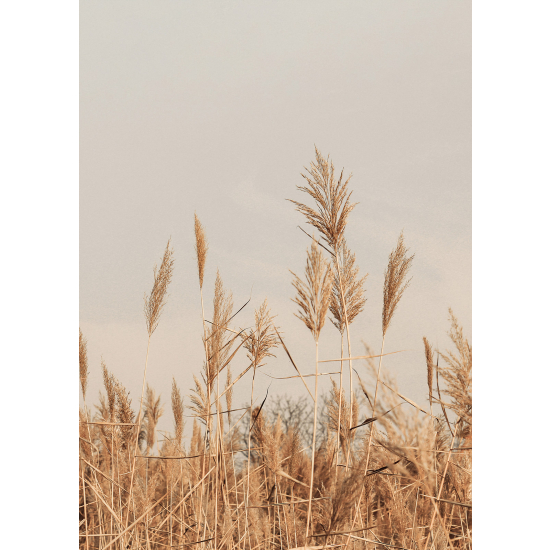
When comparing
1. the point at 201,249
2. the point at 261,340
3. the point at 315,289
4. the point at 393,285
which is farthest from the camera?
the point at 201,249

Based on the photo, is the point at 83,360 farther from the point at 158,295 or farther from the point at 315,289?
the point at 315,289

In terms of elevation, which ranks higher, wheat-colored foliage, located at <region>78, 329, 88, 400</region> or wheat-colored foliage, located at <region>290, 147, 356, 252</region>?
wheat-colored foliage, located at <region>290, 147, 356, 252</region>

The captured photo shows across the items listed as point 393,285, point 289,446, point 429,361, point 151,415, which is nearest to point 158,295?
point 151,415

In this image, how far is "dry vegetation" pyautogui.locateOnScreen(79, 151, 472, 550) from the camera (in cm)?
155

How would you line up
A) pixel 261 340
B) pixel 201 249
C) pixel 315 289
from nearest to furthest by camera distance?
pixel 315 289, pixel 261 340, pixel 201 249

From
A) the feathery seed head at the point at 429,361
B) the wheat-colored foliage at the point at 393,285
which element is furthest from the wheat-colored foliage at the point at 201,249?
the feathery seed head at the point at 429,361

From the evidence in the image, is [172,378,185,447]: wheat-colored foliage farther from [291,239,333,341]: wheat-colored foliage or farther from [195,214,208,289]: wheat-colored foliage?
[291,239,333,341]: wheat-colored foliage

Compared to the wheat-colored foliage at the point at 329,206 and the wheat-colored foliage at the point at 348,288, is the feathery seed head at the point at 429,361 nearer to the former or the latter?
the wheat-colored foliage at the point at 348,288

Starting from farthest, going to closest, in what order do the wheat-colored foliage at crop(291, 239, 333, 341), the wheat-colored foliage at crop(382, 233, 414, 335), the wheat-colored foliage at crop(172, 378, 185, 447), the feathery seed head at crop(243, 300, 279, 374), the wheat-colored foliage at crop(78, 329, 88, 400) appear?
the wheat-colored foliage at crop(78, 329, 88, 400)
the wheat-colored foliage at crop(172, 378, 185, 447)
the feathery seed head at crop(243, 300, 279, 374)
the wheat-colored foliage at crop(382, 233, 414, 335)
the wheat-colored foliage at crop(291, 239, 333, 341)

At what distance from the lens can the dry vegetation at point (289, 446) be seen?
1.55 meters

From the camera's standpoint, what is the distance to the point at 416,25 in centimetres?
190

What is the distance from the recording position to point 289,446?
1.80 meters

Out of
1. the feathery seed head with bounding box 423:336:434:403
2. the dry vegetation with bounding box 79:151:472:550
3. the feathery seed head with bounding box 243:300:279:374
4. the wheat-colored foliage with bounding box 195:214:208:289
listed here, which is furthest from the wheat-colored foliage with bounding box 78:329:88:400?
the feathery seed head with bounding box 423:336:434:403
